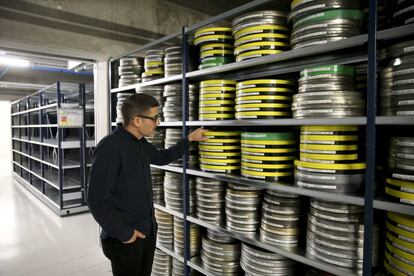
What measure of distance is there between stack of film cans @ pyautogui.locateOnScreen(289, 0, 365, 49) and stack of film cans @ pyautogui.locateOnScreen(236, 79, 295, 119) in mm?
376

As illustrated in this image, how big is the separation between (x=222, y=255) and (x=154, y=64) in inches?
78.6

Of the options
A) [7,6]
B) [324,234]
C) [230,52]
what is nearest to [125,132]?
[230,52]

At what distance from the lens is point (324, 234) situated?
64.9 inches

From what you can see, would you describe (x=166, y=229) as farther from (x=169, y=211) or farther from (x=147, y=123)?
(x=147, y=123)

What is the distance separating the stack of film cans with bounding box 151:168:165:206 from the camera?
9.93 ft

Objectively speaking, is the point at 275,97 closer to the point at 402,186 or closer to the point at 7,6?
the point at 402,186

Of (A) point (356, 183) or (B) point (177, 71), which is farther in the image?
(B) point (177, 71)

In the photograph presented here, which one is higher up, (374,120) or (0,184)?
(374,120)

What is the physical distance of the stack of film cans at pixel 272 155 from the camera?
195 centimetres

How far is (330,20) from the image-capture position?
1.56 meters

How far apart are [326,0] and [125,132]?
1.60 meters

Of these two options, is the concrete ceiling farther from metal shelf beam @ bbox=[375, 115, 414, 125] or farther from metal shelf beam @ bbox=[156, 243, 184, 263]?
metal shelf beam @ bbox=[156, 243, 184, 263]

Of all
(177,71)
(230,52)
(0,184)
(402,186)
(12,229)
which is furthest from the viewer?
(0,184)

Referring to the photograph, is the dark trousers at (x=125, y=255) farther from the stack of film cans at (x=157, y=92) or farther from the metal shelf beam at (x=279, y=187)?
the stack of film cans at (x=157, y=92)
